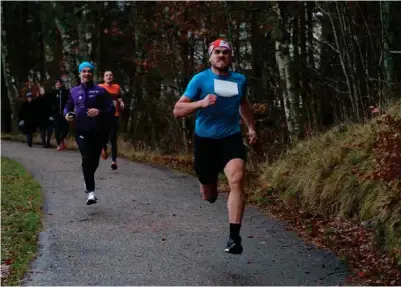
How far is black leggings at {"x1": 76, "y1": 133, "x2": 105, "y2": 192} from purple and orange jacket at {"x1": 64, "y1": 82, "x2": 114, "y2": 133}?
0.10 meters

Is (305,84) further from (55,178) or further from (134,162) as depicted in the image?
(55,178)

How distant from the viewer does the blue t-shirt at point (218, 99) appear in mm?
7035

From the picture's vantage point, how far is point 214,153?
7.34 m

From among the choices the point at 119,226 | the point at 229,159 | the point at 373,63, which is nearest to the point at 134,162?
the point at 373,63

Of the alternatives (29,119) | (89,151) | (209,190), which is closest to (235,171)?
(209,190)

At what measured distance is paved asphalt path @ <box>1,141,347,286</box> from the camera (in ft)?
20.8

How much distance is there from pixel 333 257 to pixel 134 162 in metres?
10.7

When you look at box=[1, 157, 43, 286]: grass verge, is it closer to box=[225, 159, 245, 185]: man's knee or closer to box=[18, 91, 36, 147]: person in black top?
box=[225, 159, 245, 185]: man's knee

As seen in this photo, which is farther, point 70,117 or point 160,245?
point 70,117

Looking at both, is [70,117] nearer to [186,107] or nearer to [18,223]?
[18,223]

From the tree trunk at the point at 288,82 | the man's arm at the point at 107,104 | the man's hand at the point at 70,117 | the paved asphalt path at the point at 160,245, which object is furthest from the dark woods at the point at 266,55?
the man's hand at the point at 70,117

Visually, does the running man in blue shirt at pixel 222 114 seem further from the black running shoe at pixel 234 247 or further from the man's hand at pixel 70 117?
the man's hand at pixel 70 117

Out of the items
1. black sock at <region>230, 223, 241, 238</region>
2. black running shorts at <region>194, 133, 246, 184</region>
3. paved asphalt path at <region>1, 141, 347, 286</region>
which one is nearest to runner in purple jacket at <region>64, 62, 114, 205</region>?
paved asphalt path at <region>1, 141, 347, 286</region>

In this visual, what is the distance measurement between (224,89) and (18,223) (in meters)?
3.84
